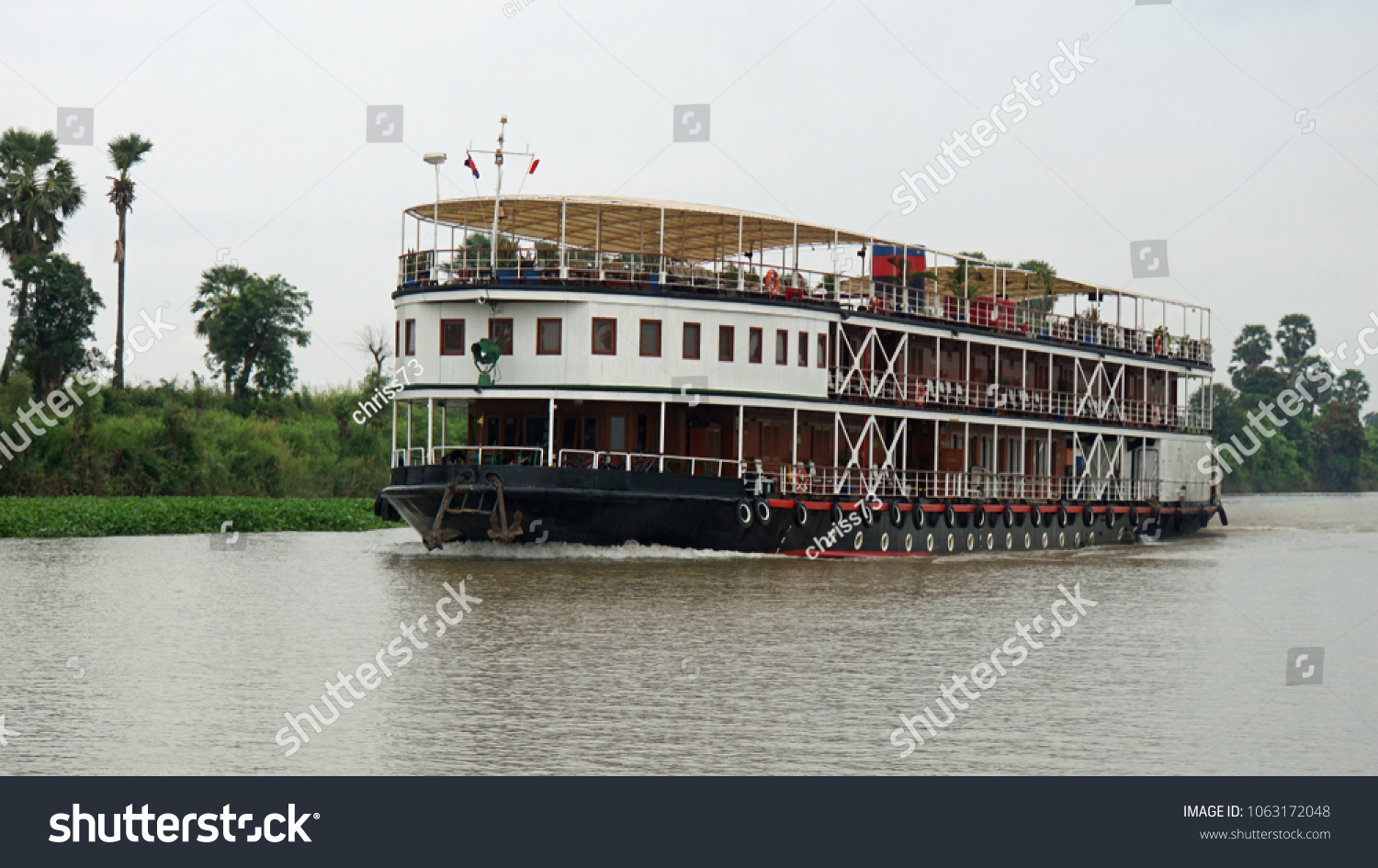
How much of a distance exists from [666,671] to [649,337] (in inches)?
600

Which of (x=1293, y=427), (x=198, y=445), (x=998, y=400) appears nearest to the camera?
(x=998, y=400)

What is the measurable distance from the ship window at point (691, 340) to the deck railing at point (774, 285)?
716mm

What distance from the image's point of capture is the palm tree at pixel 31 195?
48.8 metres

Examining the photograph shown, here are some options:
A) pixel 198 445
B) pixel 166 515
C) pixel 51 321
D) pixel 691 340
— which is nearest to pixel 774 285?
pixel 691 340

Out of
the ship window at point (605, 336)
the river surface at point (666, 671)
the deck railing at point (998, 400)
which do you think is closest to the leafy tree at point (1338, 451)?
the deck railing at point (998, 400)

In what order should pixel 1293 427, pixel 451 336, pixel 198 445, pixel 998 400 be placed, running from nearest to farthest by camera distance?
pixel 451 336, pixel 998 400, pixel 198 445, pixel 1293 427

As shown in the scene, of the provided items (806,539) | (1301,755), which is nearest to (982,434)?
(806,539)

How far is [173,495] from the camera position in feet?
140

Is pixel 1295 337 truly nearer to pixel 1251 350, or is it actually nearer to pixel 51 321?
pixel 1251 350

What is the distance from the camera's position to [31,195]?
49281mm

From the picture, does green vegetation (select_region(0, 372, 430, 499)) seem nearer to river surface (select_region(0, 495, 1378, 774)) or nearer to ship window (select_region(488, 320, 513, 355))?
river surface (select_region(0, 495, 1378, 774))

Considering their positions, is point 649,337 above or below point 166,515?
above
